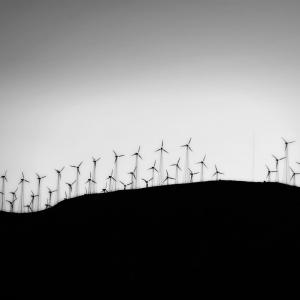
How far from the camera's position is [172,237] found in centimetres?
3694

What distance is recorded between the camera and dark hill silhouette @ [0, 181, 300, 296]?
31.2 meters

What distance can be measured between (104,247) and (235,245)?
40.3 feet

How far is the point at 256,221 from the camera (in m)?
38.0

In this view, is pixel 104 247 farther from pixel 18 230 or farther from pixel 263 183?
pixel 263 183

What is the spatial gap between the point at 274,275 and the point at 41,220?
35590mm

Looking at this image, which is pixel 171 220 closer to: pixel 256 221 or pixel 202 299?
pixel 256 221

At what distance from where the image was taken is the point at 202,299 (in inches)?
1041

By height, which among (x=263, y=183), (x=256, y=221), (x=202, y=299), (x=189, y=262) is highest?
(x=263, y=183)

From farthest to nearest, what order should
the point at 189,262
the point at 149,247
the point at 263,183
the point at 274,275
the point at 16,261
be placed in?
the point at 263,183 < the point at 16,261 < the point at 149,247 < the point at 189,262 < the point at 274,275

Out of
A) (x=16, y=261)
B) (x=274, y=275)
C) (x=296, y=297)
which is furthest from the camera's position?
(x=16, y=261)

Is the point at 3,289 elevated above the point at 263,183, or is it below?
below

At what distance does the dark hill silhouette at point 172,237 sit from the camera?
103ft

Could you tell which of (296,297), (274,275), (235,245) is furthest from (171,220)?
(296,297)

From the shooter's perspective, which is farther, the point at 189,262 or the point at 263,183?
the point at 263,183
